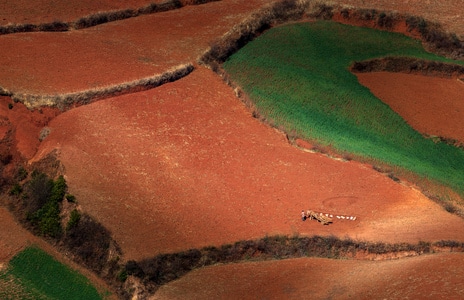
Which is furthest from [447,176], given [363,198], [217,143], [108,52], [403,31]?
[108,52]

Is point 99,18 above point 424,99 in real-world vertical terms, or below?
above

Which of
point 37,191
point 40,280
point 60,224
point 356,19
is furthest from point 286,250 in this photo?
point 356,19

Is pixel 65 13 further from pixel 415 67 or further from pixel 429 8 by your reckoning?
pixel 429 8

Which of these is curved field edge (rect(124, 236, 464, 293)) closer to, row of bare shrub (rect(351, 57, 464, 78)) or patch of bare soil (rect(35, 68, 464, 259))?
patch of bare soil (rect(35, 68, 464, 259))

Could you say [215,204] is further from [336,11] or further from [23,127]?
[336,11]

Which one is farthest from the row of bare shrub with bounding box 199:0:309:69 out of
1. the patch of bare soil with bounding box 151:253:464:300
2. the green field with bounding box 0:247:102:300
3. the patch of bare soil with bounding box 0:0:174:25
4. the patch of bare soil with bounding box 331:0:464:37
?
the green field with bounding box 0:247:102:300

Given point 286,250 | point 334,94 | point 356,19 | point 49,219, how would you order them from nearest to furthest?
point 286,250 → point 49,219 → point 334,94 → point 356,19
